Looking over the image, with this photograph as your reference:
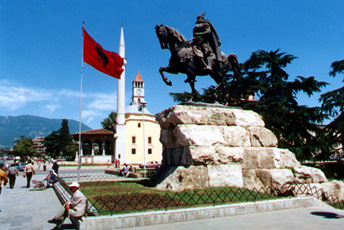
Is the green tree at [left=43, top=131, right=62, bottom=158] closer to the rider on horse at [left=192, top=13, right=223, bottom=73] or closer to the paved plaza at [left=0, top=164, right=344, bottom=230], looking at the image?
the rider on horse at [left=192, top=13, right=223, bottom=73]

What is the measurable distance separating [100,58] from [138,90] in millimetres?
63266

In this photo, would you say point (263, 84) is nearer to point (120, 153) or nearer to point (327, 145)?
point (327, 145)

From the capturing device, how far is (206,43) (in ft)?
31.1

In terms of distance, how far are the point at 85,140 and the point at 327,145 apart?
4580cm

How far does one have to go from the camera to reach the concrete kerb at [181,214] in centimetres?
468

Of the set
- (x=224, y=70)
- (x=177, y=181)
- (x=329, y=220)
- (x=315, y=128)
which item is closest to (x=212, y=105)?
(x=224, y=70)

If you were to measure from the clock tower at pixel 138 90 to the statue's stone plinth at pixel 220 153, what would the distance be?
215 ft

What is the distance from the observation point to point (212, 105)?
8.96m

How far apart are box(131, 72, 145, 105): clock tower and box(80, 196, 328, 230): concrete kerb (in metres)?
68.4

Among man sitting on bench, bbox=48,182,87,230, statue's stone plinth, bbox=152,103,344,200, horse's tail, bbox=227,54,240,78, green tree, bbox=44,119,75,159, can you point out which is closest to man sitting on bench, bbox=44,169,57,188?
statue's stone plinth, bbox=152,103,344,200

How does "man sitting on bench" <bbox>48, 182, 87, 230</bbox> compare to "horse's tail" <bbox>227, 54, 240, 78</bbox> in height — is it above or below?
below

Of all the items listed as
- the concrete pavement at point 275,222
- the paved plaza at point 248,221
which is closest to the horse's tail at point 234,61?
the paved plaza at point 248,221

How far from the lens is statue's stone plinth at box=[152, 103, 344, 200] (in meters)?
7.55

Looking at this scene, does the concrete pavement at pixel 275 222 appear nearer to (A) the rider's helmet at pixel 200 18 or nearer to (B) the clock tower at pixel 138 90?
(A) the rider's helmet at pixel 200 18
